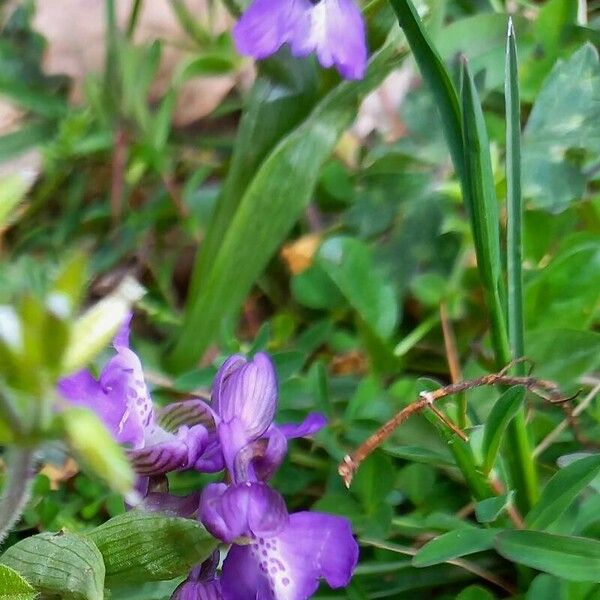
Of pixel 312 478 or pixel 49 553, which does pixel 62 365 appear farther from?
pixel 312 478

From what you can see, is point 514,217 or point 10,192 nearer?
point 10,192

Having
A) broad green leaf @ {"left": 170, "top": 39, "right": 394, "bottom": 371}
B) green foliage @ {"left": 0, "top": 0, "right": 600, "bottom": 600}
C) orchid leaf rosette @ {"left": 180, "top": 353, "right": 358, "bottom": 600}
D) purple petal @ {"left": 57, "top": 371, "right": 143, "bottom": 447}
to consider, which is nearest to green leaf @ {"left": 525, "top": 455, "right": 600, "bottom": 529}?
green foliage @ {"left": 0, "top": 0, "right": 600, "bottom": 600}

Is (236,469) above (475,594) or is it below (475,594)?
above

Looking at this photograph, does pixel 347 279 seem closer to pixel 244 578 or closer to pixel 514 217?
pixel 514 217

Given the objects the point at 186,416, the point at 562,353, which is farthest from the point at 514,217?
the point at 186,416

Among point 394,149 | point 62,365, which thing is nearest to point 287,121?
point 394,149

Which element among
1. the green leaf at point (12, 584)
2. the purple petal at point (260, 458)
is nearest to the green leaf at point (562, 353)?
the purple petal at point (260, 458)
